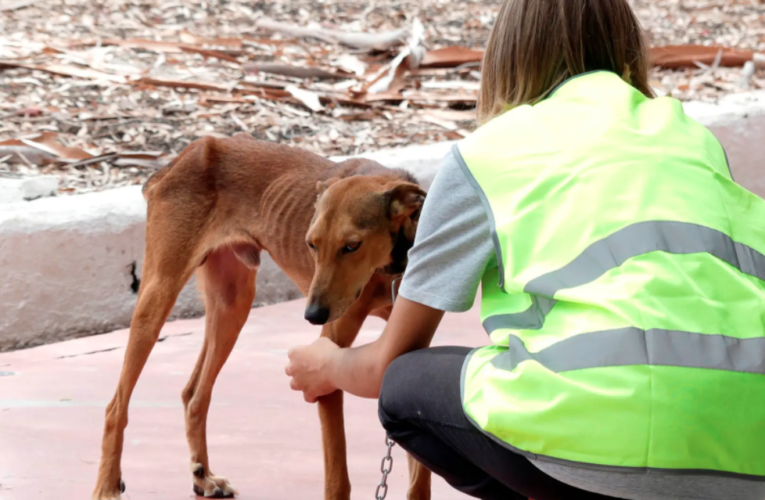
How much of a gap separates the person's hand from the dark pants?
31 centimetres

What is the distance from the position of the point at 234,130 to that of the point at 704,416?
617cm

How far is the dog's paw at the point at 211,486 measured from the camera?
3.86 m

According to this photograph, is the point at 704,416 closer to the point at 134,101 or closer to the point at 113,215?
the point at 113,215

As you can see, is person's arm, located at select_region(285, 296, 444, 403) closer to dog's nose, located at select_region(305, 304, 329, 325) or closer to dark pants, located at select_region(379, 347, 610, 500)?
dark pants, located at select_region(379, 347, 610, 500)

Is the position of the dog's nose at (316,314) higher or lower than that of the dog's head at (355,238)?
lower

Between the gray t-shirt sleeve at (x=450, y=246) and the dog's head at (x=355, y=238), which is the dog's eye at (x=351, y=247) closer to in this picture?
the dog's head at (x=355, y=238)

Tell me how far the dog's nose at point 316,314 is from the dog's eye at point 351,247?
0.22m

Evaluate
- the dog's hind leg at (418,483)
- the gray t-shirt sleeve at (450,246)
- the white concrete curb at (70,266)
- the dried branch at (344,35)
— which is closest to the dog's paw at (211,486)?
the dog's hind leg at (418,483)

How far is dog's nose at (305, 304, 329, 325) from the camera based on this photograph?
3195 millimetres

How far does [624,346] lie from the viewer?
192 centimetres

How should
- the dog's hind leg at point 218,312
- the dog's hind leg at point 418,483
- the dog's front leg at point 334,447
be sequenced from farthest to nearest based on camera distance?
Answer: the dog's hind leg at point 218,312
the dog's hind leg at point 418,483
the dog's front leg at point 334,447

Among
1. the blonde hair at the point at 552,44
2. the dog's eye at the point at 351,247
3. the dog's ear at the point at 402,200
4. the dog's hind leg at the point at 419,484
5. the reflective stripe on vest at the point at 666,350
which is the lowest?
the dog's hind leg at the point at 419,484

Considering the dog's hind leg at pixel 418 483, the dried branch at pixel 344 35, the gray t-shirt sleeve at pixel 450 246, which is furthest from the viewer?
the dried branch at pixel 344 35

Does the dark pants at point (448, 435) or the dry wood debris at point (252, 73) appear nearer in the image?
the dark pants at point (448, 435)
